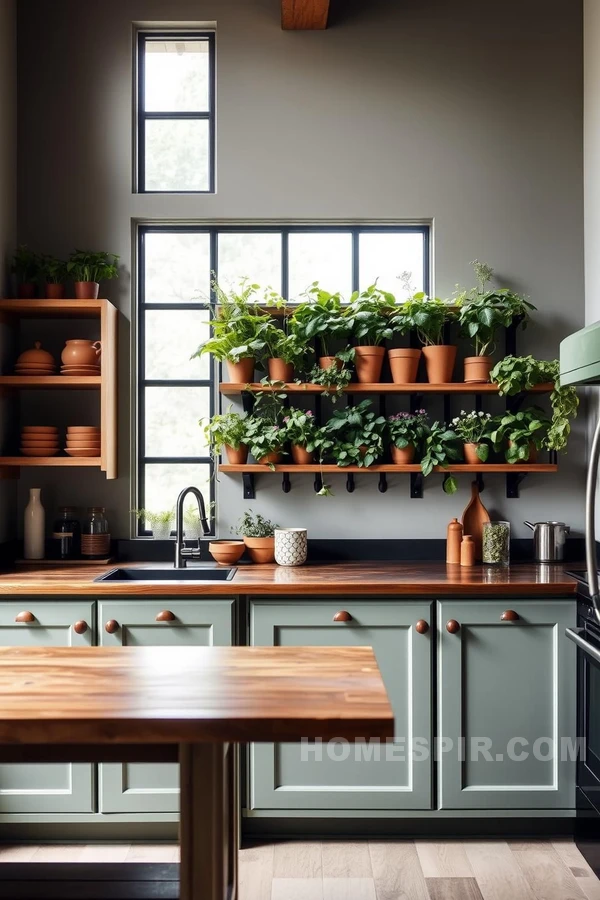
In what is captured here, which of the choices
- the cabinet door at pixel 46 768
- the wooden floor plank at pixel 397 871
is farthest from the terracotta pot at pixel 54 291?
the wooden floor plank at pixel 397 871

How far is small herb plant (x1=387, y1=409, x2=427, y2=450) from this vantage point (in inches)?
135

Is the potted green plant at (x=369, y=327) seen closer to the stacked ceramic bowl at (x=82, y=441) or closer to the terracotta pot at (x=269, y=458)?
the terracotta pot at (x=269, y=458)

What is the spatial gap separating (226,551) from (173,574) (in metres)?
0.25

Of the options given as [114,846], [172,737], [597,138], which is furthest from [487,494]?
[172,737]

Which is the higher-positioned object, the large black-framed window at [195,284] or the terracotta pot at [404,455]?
the large black-framed window at [195,284]

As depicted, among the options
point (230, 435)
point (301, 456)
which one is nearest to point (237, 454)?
point (230, 435)

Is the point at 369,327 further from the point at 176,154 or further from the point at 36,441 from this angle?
the point at 36,441

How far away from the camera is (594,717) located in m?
2.77

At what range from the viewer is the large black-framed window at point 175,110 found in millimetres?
3744

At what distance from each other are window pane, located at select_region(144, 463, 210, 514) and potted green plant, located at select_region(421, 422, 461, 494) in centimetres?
103

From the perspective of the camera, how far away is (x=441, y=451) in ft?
11.2

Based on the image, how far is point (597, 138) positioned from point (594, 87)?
0.23 metres

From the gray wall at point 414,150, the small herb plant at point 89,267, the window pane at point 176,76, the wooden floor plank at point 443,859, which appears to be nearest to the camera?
the wooden floor plank at point 443,859

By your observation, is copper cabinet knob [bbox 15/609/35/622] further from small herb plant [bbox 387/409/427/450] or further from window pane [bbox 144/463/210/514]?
small herb plant [bbox 387/409/427/450]
